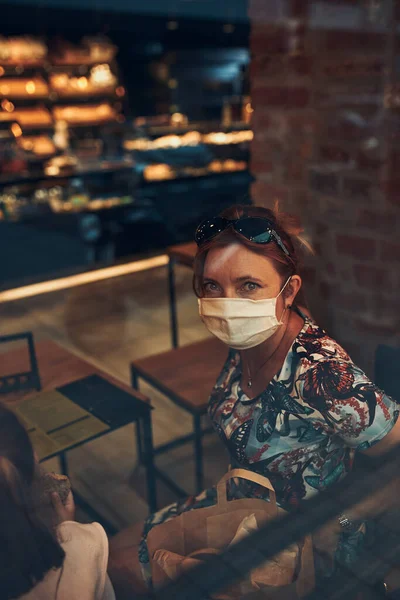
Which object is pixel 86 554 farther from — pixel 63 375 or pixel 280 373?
pixel 63 375

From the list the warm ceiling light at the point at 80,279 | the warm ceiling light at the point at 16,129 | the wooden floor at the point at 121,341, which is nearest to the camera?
the wooden floor at the point at 121,341

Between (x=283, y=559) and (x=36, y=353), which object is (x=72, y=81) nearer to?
(x=36, y=353)

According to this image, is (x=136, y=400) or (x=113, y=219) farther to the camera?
(x=113, y=219)

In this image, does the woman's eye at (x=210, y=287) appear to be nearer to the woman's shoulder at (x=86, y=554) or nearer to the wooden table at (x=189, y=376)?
the woman's shoulder at (x=86, y=554)

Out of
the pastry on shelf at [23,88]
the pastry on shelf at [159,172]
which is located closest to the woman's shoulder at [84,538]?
the pastry on shelf at [159,172]

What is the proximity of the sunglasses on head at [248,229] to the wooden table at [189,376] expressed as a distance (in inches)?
35.5

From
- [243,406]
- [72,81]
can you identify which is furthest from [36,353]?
[72,81]

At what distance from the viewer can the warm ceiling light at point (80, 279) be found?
559 cm

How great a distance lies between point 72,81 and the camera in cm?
896

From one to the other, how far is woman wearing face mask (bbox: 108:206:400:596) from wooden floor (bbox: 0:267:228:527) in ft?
2.51

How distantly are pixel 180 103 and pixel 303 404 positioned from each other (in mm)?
8894

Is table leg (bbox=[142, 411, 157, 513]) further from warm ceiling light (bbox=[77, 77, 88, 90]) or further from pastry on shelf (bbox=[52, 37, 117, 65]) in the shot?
warm ceiling light (bbox=[77, 77, 88, 90])

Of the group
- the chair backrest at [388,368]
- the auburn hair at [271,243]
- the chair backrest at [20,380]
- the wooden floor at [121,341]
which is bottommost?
the wooden floor at [121,341]

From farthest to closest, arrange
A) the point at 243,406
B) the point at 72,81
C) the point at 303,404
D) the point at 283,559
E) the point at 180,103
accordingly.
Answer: the point at 180,103 < the point at 72,81 < the point at 243,406 < the point at 303,404 < the point at 283,559
